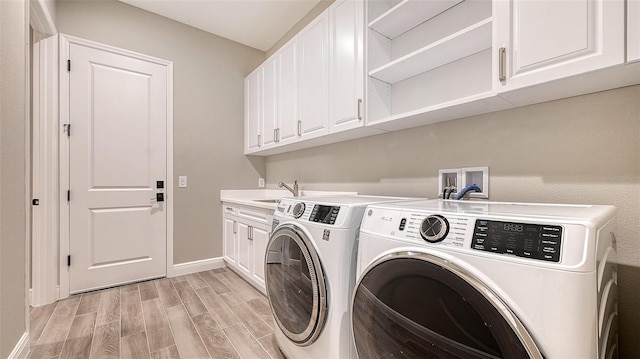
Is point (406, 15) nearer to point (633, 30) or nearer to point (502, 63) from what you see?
point (502, 63)

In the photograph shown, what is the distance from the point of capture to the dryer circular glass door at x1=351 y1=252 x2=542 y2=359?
A: 0.64 m

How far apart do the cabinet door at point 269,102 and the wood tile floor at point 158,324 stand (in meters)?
1.50

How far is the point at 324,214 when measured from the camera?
1246mm

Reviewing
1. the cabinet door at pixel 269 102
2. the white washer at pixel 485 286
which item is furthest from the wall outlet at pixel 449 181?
the cabinet door at pixel 269 102

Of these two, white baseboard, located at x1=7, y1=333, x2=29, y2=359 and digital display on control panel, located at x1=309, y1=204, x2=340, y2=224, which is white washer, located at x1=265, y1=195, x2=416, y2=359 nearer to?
digital display on control panel, located at x1=309, y1=204, x2=340, y2=224

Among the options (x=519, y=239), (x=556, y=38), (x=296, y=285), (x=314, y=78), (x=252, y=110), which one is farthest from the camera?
(x=252, y=110)

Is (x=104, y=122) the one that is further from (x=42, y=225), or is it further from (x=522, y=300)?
(x=522, y=300)

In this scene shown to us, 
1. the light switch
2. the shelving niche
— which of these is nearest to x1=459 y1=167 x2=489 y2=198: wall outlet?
the shelving niche

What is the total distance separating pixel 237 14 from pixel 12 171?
2.27m

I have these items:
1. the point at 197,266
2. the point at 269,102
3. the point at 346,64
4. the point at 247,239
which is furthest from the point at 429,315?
the point at 197,266

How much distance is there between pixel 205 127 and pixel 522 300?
125 inches

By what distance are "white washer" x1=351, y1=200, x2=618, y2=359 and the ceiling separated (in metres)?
2.54

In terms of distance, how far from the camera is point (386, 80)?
183 cm

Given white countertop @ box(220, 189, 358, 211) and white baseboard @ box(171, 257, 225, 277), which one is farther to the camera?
white countertop @ box(220, 189, 358, 211)
